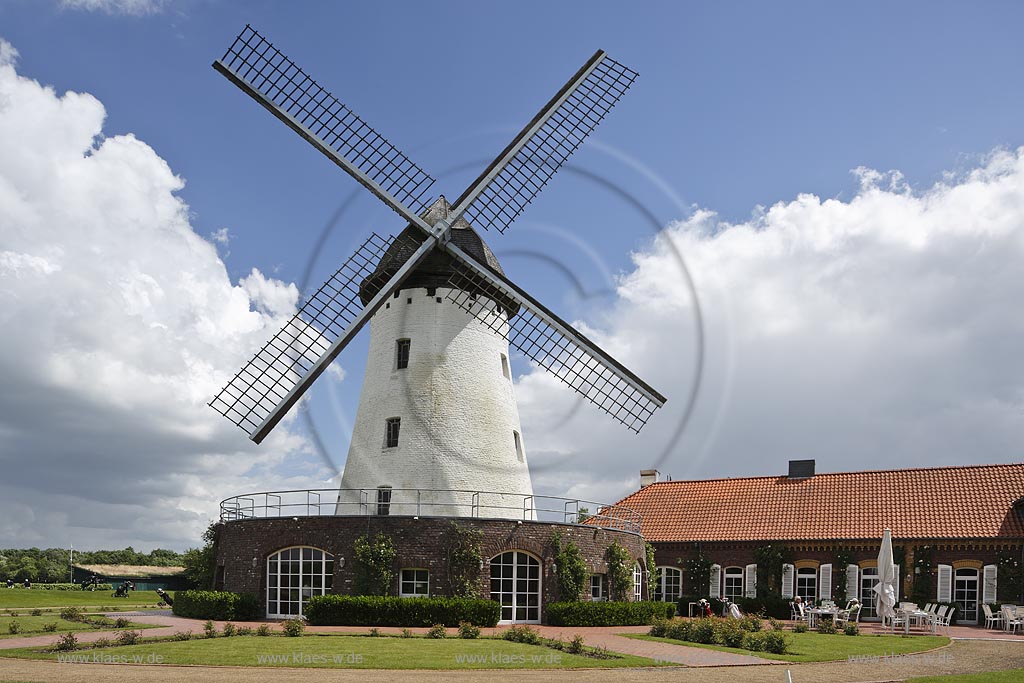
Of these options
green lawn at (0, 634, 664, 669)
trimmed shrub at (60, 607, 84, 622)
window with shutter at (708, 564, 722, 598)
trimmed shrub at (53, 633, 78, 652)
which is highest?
trimmed shrub at (53, 633, 78, 652)

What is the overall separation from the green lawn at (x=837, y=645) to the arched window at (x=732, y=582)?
10.4 metres

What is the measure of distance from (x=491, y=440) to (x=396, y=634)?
21.8ft

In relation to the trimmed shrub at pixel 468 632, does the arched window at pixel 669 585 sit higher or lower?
lower

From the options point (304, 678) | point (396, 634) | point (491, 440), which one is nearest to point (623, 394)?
point (491, 440)

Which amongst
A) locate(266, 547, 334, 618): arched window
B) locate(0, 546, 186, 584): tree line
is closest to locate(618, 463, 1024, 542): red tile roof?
locate(266, 547, 334, 618): arched window

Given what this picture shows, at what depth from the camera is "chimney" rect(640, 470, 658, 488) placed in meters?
41.4

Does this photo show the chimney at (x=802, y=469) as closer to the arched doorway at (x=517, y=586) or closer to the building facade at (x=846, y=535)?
the building facade at (x=846, y=535)

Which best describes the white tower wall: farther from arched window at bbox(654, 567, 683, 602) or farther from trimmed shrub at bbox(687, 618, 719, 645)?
arched window at bbox(654, 567, 683, 602)

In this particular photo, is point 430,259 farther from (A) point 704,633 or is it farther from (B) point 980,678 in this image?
(B) point 980,678

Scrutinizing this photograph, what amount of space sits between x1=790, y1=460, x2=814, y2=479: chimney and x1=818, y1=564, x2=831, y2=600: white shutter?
508 cm

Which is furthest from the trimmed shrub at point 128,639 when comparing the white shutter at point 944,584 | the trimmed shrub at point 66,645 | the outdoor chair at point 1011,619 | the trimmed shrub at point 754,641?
the white shutter at point 944,584

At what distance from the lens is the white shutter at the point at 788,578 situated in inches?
1297

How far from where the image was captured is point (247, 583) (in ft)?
81.1

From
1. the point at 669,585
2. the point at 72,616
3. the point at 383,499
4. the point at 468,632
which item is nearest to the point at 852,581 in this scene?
the point at 669,585
